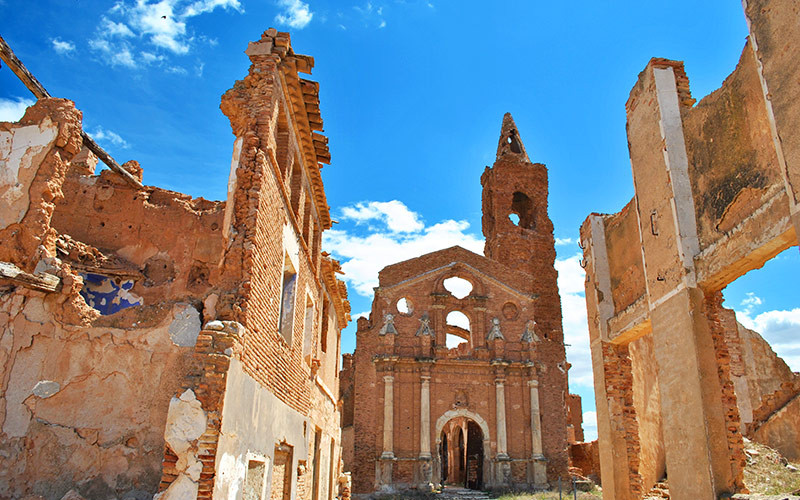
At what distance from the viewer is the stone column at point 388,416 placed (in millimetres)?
23391

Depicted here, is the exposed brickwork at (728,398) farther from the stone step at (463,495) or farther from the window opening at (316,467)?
the stone step at (463,495)

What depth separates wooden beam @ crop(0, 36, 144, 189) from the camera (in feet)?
28.9

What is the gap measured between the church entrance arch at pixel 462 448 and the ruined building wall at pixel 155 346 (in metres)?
15.5

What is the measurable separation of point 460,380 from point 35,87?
1961 centimetres

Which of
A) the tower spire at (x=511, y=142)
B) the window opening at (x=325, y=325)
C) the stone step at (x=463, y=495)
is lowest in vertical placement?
the stone step at (x=463, y=495)

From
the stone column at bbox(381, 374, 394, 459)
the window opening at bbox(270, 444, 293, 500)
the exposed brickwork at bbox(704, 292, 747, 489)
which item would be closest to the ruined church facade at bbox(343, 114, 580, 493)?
the stone column at bbox(381, 374, 394, 459)

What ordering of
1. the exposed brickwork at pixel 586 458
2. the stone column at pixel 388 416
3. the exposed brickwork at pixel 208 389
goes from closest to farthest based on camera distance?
1. the exposed brickwork at pixel 208 389
2. the stone column at pixel 388 416
3. the exposed brickwork at pixel 586 458

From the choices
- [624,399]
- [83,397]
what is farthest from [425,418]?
[83,397]

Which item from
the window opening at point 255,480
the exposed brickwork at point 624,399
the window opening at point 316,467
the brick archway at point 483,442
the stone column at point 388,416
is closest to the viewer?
the window opening at point 255,480

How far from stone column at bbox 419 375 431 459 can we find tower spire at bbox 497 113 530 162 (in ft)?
47.8

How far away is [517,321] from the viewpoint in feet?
88.0

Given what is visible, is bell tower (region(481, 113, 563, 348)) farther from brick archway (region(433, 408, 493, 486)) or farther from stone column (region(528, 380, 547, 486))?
brick archway (region(433, 408, 493, 486))

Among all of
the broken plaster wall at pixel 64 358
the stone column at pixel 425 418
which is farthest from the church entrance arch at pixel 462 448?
the broken plaster wall at pixel 64 358

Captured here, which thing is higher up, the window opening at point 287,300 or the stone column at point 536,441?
the window opening at point 287,300
